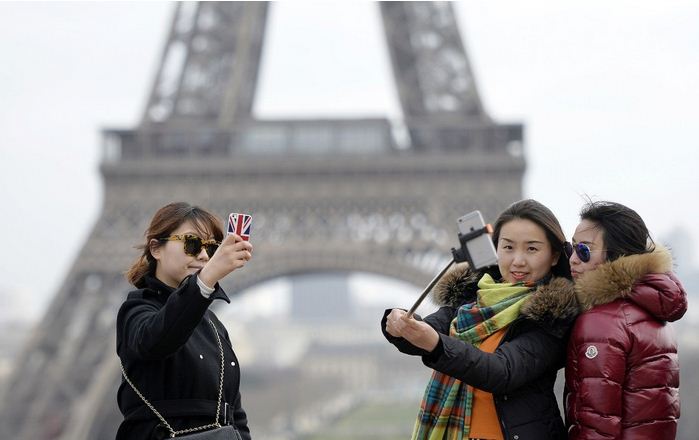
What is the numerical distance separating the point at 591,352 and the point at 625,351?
0.38 ft

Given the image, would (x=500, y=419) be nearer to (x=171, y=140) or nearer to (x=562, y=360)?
(x=562, y=360)

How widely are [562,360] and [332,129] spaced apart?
2038cm

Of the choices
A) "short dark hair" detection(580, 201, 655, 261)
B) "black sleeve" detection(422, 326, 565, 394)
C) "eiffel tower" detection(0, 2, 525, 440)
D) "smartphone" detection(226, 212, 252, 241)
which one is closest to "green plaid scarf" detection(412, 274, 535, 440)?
"black sleeve" detection(422, 326, 565, 394)

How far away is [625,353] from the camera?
3.50m

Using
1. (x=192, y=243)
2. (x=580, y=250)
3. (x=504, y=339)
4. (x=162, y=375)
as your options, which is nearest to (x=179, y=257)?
(x=192, y=243)

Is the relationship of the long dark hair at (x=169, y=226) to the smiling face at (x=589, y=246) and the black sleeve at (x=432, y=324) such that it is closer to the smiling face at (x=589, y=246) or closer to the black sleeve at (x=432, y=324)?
the black sleeve at (x=432, y=324)

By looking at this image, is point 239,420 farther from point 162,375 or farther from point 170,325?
point 170,325

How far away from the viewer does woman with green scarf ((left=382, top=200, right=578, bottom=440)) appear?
342cm

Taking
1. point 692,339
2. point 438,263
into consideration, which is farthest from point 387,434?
point 692,339

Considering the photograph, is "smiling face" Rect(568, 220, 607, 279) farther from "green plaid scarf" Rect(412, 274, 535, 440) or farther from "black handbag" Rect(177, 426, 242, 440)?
"black handbag" Rect(177, 426, 242, 440)

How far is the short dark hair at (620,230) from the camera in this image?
3795 millimetres

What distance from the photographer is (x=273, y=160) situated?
2375 cm

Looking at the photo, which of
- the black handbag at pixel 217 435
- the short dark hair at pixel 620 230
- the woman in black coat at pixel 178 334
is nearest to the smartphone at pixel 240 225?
the woman in black coat at pixel 178 334

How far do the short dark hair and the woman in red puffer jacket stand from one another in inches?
1.2
